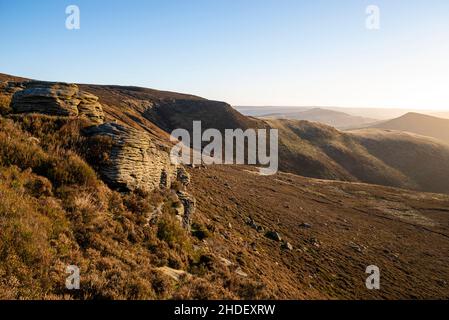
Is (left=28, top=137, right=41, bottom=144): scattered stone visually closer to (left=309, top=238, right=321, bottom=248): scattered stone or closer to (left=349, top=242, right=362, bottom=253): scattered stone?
(left=309, top=238, right=321, bottom=248): scattered stone

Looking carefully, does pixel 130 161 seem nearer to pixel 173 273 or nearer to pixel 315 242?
pixel 173 273

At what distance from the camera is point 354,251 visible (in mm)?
29484

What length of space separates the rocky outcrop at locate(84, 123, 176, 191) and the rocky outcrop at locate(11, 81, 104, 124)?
2368mm

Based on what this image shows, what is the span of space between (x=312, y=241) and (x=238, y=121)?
271 ft

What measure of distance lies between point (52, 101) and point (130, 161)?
5626 millimetres

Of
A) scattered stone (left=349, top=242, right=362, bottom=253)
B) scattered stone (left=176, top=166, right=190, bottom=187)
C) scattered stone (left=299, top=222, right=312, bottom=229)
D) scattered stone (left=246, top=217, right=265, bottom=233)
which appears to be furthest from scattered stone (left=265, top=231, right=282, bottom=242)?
scattered stone (left=176, top=166, right=190, bottom=187)

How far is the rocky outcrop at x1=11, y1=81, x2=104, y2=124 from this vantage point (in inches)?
614

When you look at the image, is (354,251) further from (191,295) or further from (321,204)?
(191,295)

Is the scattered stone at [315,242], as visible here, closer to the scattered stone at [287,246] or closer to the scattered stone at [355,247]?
the scattered stone at [355,247]

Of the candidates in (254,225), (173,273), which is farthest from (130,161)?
(254,225)

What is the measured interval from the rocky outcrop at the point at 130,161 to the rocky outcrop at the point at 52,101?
2368 millimetres

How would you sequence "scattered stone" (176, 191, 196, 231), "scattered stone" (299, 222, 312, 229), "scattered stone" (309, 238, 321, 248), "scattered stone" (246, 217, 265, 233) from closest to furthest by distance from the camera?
"scattered stone" (176, 191, 196, 231) → "scattered stone" (246, 217, 265, 233) → "scattered stone" (309, 238, 321, 248) → "scattered stone" (299, 222, 312, 229)
